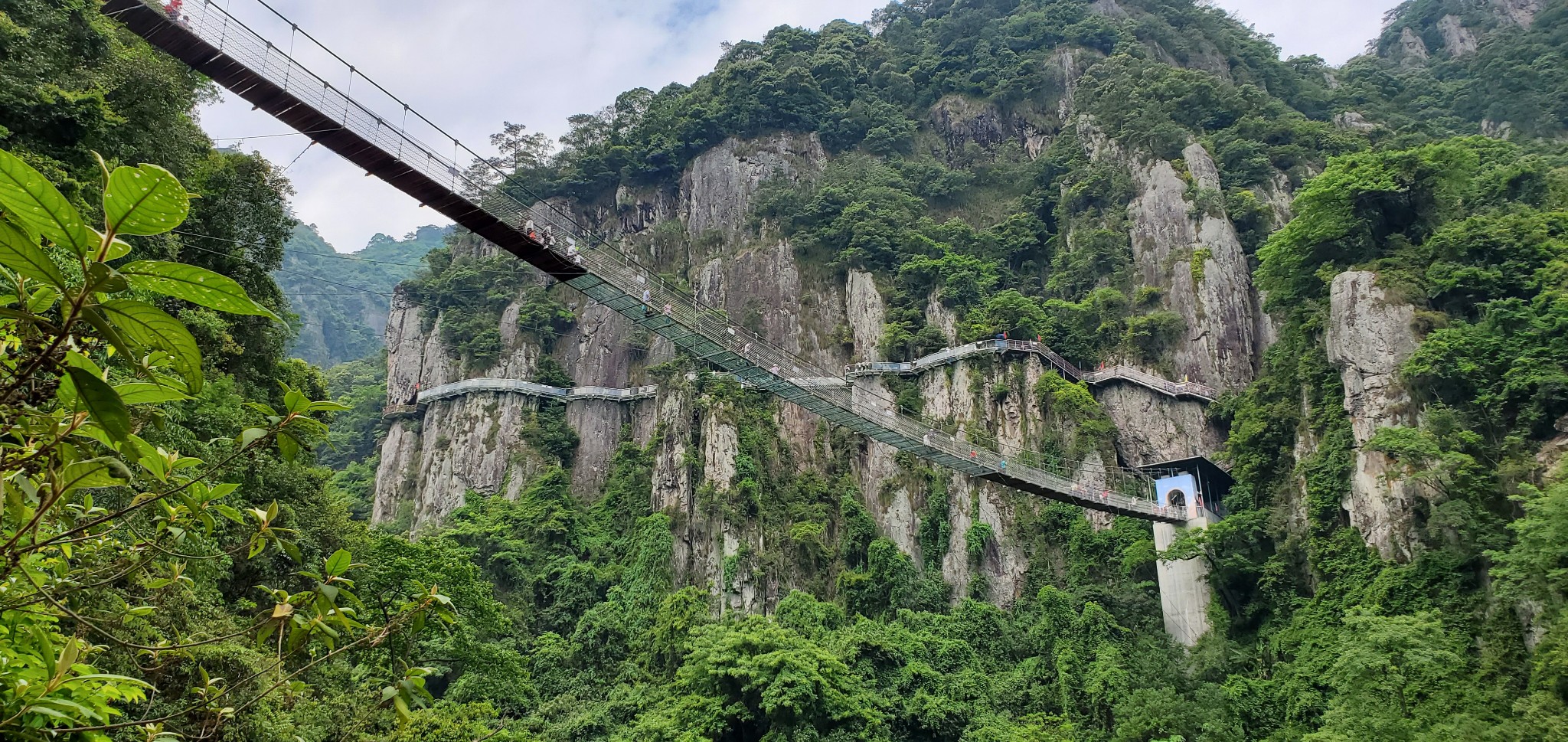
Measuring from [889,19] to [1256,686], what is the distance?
112 feet

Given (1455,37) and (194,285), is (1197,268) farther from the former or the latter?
(194,285)

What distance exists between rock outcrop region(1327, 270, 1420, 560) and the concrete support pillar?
3.13 metres

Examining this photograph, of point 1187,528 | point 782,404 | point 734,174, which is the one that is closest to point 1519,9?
point 734,174

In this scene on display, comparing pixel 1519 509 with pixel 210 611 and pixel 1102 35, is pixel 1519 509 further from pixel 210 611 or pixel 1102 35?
pixel 1102 35

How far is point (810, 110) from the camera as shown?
3366 centimetres

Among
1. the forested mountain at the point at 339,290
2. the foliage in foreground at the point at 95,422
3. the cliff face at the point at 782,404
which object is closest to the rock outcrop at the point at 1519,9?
the cliff face at the point at 782,404

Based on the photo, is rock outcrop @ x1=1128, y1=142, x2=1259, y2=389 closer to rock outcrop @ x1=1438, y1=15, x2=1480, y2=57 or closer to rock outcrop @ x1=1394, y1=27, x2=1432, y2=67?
rock outcrop @ x1=1394, y1=27, x2=1432, y2=67

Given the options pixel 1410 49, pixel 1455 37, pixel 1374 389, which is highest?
pixel 1410 49

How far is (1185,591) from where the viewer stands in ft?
60.0

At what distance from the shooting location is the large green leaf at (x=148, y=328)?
130 centimetres

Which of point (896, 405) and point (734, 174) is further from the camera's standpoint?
point (734, 174)

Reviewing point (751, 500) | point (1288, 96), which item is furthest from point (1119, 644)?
point (1288, 96)

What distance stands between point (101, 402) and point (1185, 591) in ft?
64.4

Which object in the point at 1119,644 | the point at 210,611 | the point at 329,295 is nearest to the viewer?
the point at 210,611
